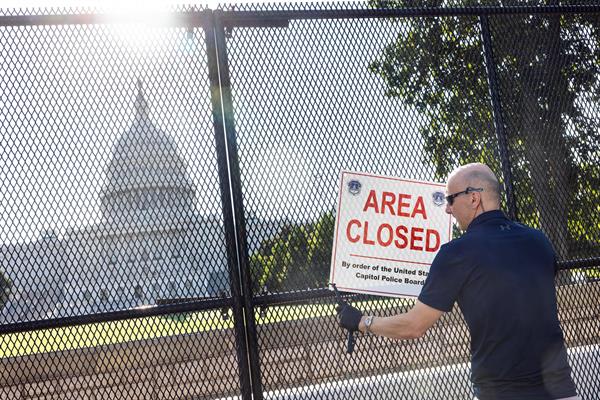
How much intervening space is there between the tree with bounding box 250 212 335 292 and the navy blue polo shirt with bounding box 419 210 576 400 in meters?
0.96

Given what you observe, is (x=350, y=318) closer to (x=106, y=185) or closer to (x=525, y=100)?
(x=106, y=185)

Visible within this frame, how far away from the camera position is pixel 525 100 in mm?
4676

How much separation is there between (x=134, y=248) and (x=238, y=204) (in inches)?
22.2

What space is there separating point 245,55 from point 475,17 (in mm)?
1574

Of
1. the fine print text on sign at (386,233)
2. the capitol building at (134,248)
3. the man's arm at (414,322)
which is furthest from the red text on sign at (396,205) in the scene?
the man's arm at (414,322)

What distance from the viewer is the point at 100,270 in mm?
3678

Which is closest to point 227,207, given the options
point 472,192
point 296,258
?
point 296,258

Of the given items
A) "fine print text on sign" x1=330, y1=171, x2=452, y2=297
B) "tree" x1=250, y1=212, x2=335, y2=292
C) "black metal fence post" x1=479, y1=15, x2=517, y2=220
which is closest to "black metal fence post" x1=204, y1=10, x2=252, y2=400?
"tree" x1=250, y1=212, x2=335, y2=292

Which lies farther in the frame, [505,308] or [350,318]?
[350,318]

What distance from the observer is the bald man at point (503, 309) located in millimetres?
3000

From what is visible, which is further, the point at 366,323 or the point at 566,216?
the point at 566,216

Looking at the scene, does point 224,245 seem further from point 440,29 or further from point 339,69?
point 440,29

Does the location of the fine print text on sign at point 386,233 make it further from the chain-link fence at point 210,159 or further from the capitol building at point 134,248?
the capitol building at point 134,248

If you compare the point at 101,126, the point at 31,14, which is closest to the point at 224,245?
the point at 101,126
